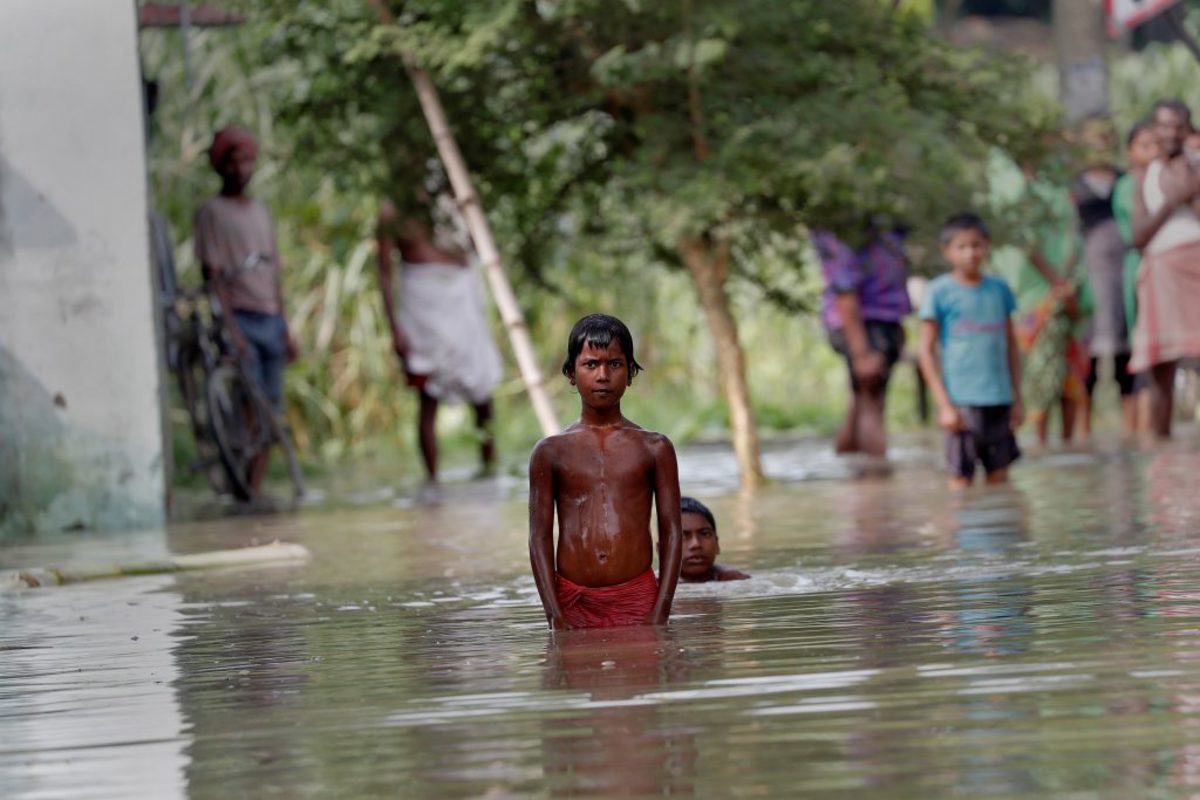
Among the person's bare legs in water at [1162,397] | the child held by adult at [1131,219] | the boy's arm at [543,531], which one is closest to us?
the boy's arm at [543,531]

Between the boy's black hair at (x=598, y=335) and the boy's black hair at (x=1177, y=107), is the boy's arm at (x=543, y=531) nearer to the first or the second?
the boy's black hair at (x=598, y=335)

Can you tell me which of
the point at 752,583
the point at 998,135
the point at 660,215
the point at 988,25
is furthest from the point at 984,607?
the point at 988,25

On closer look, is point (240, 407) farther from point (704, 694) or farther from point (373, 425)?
point (704, 694)

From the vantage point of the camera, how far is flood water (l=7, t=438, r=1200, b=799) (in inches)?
150

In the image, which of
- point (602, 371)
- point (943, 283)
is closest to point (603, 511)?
point (602, 371)

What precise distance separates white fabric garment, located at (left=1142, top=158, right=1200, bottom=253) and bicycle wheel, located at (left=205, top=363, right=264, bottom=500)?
532cm

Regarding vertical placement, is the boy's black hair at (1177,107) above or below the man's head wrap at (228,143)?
below

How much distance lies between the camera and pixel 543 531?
19.5 ft

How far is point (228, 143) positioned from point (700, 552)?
6688mm

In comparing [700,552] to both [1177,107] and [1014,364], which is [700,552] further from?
[1177,107]

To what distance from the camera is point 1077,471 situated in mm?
11922

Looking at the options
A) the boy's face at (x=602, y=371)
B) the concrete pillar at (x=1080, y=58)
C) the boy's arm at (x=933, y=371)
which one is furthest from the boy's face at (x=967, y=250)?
the concrete pillar at (x=1080, y=58)

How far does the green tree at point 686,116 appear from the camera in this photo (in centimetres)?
1138

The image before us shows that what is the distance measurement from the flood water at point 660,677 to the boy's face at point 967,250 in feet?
8.23
